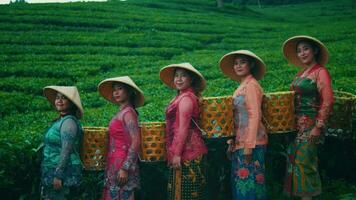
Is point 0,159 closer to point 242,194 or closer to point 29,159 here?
point 29,159

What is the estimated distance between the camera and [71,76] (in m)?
12.4

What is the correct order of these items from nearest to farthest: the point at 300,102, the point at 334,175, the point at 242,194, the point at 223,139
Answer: the point at 242,194, the point at 300,102, the point at 223,139, the point at 334,175

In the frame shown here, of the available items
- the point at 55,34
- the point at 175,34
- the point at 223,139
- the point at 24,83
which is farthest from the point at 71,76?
the point at 223,139

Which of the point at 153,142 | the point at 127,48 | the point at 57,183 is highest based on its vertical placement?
the point at 127,48

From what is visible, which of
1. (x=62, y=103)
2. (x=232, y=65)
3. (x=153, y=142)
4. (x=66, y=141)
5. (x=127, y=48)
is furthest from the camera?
(x=127, y=48)

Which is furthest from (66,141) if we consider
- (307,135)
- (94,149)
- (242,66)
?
(307,135)

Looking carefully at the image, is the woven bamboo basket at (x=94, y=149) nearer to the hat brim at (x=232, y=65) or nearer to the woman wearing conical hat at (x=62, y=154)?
the woman wearing conical hat at (x=62, y=154)

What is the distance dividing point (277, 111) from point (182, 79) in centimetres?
95

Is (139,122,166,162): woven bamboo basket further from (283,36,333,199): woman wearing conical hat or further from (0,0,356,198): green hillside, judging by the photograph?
(0,0,356,198): green hillside

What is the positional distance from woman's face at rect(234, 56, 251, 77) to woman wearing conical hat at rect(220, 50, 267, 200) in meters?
0.07

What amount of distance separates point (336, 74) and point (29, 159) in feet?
23.8

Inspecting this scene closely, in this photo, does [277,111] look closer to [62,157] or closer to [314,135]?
[314,135]

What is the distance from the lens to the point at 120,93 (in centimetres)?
431

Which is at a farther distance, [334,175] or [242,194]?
[334,175]
